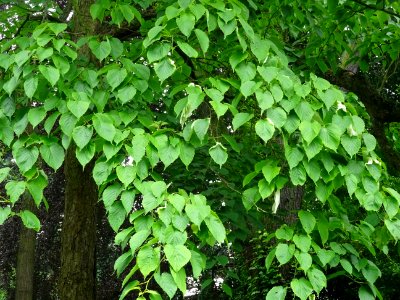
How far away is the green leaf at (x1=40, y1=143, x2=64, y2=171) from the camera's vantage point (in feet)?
7.56

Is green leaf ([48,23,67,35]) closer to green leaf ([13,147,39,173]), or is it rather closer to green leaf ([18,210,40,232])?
green leaf ([13,147,39,173])

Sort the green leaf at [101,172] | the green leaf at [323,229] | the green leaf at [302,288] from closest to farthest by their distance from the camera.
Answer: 1. the green leaf at [101,172]
2. the green leaf at [302,288]
3. the green leaf at [323,229]

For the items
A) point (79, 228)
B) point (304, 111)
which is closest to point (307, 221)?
point (304, 111)

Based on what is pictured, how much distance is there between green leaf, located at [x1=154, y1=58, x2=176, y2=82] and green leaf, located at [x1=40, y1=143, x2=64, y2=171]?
0.55 m

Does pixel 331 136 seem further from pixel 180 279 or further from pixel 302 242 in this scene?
pixel 180 279

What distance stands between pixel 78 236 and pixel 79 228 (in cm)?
7

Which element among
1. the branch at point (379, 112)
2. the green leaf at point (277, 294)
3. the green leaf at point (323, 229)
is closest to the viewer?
the green leaf at point (277, 294)

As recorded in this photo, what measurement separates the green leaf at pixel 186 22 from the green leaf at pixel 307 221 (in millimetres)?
1024

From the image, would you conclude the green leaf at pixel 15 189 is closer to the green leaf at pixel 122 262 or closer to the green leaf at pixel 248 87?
the green leaf at pixel 122 262

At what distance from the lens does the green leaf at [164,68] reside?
90.4 inches

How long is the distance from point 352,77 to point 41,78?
2756 mm

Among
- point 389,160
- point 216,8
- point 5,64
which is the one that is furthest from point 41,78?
point 389,160

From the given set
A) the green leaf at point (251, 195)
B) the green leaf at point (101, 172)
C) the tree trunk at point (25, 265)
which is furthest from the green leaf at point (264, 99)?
the tree trunk at point (25, 265)

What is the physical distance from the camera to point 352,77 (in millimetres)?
4355
